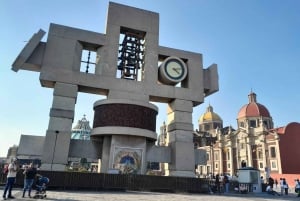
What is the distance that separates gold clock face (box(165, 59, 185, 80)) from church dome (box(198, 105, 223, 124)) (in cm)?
8517

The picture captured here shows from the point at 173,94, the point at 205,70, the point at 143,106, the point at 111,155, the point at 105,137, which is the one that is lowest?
the point at 111,155

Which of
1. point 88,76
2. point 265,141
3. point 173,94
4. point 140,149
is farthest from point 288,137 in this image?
point 88,76

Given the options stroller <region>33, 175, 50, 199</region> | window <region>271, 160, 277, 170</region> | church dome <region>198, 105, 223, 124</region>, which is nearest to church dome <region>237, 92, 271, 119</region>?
A: church dome <region>198, 105, 223, 124</region>

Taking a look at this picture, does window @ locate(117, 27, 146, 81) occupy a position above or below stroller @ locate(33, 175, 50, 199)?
above

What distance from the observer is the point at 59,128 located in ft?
84.6

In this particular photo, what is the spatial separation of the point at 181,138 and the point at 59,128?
41.8ft

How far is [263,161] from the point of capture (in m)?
72.8

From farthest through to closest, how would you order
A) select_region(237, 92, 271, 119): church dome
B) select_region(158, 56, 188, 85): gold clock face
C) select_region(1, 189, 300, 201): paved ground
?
select_region(237, 92, 271, 119): church dome, select_region(158, 56, 188, 85): gold clock face, select_region(1, 189, 300, 201): paved ground

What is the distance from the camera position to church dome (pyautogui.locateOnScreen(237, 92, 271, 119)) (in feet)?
291

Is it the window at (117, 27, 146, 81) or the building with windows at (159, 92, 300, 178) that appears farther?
the building with windows at (159, 92, 300, 178)

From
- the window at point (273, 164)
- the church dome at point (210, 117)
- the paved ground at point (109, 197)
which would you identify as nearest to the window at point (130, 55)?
the paved ground at point (109, 197)

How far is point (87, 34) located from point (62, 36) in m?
2.71

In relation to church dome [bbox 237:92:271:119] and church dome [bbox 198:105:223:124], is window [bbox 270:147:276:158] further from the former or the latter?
church dome [bbox 198:105:223:124]

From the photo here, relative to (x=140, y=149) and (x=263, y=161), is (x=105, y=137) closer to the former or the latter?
(x=140, y=149)
